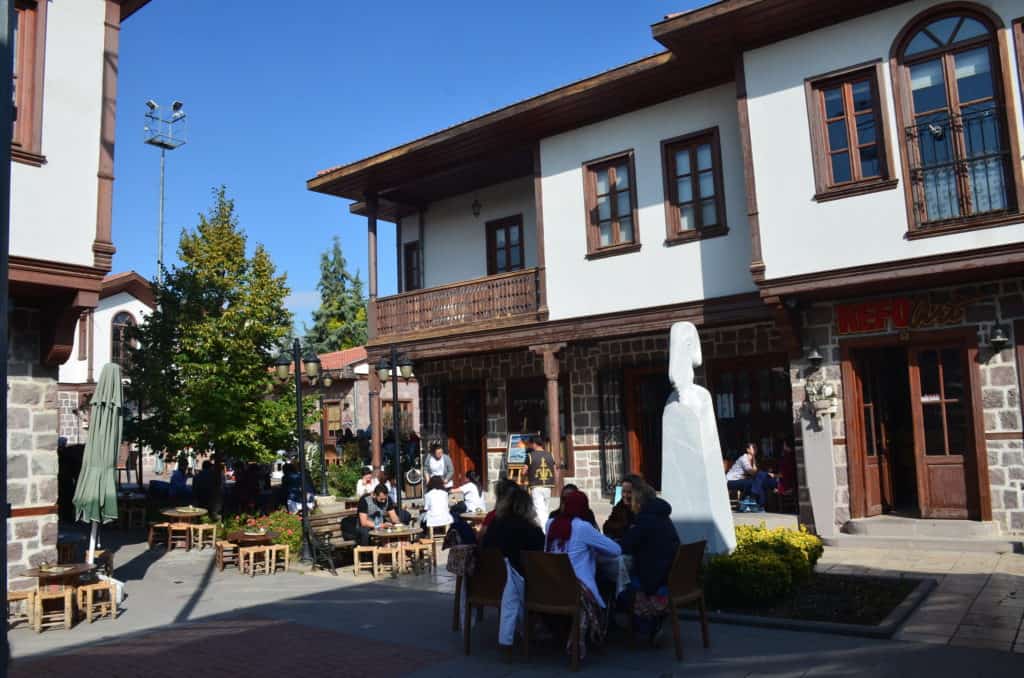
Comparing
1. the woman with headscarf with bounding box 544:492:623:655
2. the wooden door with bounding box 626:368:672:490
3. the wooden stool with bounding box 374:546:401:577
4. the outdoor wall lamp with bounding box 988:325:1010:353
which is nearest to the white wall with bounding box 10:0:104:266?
the wooden stool with bounding box 374:546:401:577

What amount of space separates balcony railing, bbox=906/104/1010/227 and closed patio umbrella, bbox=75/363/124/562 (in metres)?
10.4

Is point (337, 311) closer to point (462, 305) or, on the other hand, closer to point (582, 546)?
point (462, 305)

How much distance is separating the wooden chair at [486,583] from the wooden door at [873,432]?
7.00 meters

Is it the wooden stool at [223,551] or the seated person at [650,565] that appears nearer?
the seated person at [650,565]

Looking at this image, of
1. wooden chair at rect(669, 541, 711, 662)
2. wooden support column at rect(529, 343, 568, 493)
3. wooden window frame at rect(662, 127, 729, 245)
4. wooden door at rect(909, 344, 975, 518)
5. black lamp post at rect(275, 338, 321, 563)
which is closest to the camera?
wooden chair at rect(669, 541, 711, 662)

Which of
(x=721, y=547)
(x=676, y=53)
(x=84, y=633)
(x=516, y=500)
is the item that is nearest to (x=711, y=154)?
(x=676, y=53)

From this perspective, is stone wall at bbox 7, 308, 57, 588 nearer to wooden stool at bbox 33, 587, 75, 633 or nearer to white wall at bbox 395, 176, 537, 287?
wooden stool at bbox 33, 587, 75, 633

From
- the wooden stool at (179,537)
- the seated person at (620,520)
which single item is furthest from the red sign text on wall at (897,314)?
the wooden stool at (179,537)

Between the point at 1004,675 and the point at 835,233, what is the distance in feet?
22.5

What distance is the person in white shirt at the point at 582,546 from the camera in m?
6.59

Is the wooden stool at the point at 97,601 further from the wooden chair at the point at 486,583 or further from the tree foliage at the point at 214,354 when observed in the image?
the tree foliage at the point at 214,354

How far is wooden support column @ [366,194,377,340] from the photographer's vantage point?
1758 cm

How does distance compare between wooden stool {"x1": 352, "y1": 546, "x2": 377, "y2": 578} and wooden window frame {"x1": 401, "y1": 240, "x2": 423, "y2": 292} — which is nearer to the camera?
wooden stool {"x1": 352, "y1": 546, "x2": 377, "y2": 578}

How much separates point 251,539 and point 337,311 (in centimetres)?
3993
